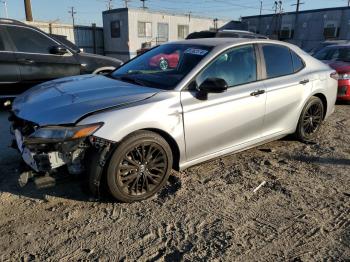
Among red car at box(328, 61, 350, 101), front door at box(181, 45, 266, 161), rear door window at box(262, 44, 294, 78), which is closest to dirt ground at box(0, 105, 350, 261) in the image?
front door at box(181, 45, 266, 161)

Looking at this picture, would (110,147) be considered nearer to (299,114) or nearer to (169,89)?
(169,89)

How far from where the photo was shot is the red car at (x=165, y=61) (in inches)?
172

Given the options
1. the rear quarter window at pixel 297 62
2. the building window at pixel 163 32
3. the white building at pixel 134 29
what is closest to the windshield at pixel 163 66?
the rear quarter window at pixel 297 62

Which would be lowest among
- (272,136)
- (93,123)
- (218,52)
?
(272,136)

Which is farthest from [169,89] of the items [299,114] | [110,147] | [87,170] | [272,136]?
[299,114]

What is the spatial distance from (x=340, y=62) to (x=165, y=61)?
600 centimetres

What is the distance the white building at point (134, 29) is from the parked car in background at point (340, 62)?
19.5 metres

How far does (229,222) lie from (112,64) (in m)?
5.42

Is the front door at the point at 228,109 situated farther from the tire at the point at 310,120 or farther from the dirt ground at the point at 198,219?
the tire at the point at 310,120

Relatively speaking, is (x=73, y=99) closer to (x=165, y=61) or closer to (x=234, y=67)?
(x=165, y=61)

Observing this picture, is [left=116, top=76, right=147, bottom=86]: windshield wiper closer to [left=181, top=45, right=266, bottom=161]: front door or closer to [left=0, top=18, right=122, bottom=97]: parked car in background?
[left=181, top=45, right=266, bottom=161]: front door

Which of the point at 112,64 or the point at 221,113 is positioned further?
the point at 112,64

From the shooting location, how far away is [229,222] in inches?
130

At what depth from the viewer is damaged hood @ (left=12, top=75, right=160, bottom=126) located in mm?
3320
